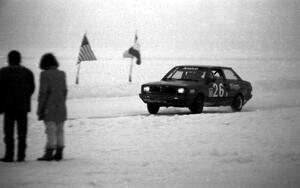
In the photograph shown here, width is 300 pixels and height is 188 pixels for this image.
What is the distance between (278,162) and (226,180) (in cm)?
164

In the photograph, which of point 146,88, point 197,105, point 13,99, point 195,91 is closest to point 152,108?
point 146,88

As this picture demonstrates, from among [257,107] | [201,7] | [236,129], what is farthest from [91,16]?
[236,129]

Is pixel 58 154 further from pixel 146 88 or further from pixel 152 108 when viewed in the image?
pixel 152 108

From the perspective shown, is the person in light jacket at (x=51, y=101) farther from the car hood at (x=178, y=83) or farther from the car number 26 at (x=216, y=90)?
the car number 26 at (x=216, y=90)

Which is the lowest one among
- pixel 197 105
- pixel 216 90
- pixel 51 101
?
pixel 197 105

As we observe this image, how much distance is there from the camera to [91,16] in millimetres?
108812

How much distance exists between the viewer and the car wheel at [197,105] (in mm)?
16344

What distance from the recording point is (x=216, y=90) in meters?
17.0

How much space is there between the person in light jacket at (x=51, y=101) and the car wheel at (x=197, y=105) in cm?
783

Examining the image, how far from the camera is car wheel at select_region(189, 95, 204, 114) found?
16344 millimetres

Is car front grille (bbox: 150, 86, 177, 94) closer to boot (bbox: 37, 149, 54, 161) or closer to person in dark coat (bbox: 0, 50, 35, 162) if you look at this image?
boot (bbox: 37, 149, 54, 161)

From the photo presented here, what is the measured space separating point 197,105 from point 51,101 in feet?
26.6

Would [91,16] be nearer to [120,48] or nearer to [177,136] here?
Answer: [120,48]

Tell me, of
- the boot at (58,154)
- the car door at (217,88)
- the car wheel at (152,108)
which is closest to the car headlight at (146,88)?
the car wheel at (152,108)
